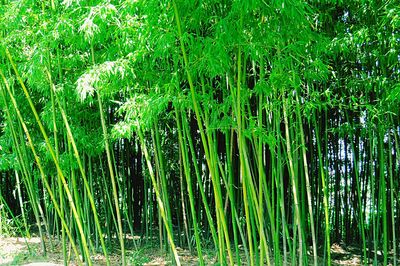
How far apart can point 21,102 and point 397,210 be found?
479 centimetres

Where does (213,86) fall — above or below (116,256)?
above

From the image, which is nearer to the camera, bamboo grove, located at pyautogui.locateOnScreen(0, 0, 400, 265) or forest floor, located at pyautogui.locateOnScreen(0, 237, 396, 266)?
bamboo grove, located at pyautogui.locateOnScreen(0, 0, 400, 265)

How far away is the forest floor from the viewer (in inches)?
201

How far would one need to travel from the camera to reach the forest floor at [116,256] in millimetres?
5109

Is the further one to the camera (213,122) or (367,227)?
(367,227)

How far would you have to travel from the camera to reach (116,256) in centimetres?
542

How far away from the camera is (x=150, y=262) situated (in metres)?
5.16

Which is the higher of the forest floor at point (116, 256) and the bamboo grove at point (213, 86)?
the bamboo grove at point (213, 86)

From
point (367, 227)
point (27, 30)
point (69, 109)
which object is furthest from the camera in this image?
point (367, 227)

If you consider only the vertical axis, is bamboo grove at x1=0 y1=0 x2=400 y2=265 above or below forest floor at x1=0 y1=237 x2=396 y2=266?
above

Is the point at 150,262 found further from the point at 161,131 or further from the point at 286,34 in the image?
the point at 286,34

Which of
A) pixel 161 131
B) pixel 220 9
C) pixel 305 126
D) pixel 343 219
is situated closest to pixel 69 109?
pixel 161 131

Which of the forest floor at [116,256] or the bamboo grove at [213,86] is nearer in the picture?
the bamboo grove at [213,86]

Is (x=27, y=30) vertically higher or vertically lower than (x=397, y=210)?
higher
